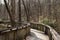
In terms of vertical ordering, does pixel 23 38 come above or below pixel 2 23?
below

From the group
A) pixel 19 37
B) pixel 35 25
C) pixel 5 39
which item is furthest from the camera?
pixel 35 25

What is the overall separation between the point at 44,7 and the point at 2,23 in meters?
19.2

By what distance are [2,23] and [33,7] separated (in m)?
18.0

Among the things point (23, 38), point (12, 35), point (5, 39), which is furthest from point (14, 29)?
point (23, 38)

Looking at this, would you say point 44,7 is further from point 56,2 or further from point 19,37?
point 19,37

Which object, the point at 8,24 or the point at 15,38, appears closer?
the point at 15,38

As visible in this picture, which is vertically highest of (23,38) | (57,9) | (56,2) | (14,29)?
(56,2)

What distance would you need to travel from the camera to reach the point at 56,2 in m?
26.8

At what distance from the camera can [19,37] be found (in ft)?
24.5

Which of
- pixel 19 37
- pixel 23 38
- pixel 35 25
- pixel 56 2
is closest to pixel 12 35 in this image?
pixel 19 37

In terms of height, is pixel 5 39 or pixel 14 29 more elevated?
pixel 14 29

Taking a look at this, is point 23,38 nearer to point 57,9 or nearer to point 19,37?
point 19,37

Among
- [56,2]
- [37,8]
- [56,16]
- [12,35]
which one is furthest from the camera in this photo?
[37,8]

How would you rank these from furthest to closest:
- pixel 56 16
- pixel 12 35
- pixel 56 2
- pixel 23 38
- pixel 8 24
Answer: pixel 56 2 < pixel 56 16 < pixel 8 24 < pixel 23 38 < pixel 12 35
